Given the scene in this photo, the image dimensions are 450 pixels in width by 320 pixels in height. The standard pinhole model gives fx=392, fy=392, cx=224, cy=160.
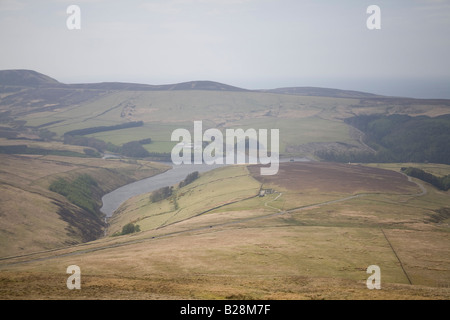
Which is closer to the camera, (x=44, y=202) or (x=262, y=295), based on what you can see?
(x=262, y=295)

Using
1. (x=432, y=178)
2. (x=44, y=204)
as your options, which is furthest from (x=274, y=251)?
(x=432, y=178)

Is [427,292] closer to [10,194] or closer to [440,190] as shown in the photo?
[440,190]

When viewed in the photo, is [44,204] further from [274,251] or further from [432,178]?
[432,178]

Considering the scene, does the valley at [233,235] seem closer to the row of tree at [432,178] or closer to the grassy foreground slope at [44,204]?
the grassy foreground slope at [44,204]
